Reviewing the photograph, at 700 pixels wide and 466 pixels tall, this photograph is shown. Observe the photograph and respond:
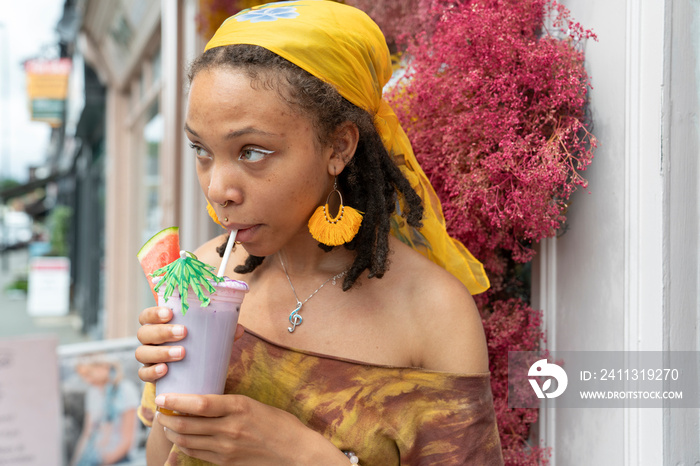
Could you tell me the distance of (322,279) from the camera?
1497 millimetres

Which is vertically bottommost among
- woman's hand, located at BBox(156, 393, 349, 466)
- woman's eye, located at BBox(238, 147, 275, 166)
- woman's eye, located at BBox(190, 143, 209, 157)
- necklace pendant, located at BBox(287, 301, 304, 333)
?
woman's hand, located at BBox(156, 393, 349, 466)

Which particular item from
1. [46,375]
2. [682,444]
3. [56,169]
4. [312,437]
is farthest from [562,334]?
[56,169]

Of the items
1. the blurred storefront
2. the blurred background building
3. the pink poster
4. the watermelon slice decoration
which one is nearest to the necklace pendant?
the watermelon slice decoration

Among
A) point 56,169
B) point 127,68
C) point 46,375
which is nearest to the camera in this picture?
point 46,375

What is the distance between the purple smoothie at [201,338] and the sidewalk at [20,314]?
6.63 metres

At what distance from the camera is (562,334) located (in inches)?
66.7

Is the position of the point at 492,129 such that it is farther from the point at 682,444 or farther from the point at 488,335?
the point at 682,444

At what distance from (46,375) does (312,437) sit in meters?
2.53

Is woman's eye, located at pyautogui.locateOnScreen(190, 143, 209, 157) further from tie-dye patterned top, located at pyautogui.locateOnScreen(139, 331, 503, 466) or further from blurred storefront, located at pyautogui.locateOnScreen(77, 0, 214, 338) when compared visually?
blurred storefront, located at pyautogui.locateOnScreen(77, 0, 214, 338)

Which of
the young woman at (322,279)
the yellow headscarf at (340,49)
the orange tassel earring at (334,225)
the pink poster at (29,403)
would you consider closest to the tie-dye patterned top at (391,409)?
the young woman at (322,279)

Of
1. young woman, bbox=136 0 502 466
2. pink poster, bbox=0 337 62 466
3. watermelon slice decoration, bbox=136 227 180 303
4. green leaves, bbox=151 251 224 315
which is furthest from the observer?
pink poster, bbox=0 337 62 466

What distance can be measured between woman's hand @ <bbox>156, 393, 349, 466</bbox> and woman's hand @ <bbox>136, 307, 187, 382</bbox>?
0.06 meters

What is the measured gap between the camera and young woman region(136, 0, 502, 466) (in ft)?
3.96

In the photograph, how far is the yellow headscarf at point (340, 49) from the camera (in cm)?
125
